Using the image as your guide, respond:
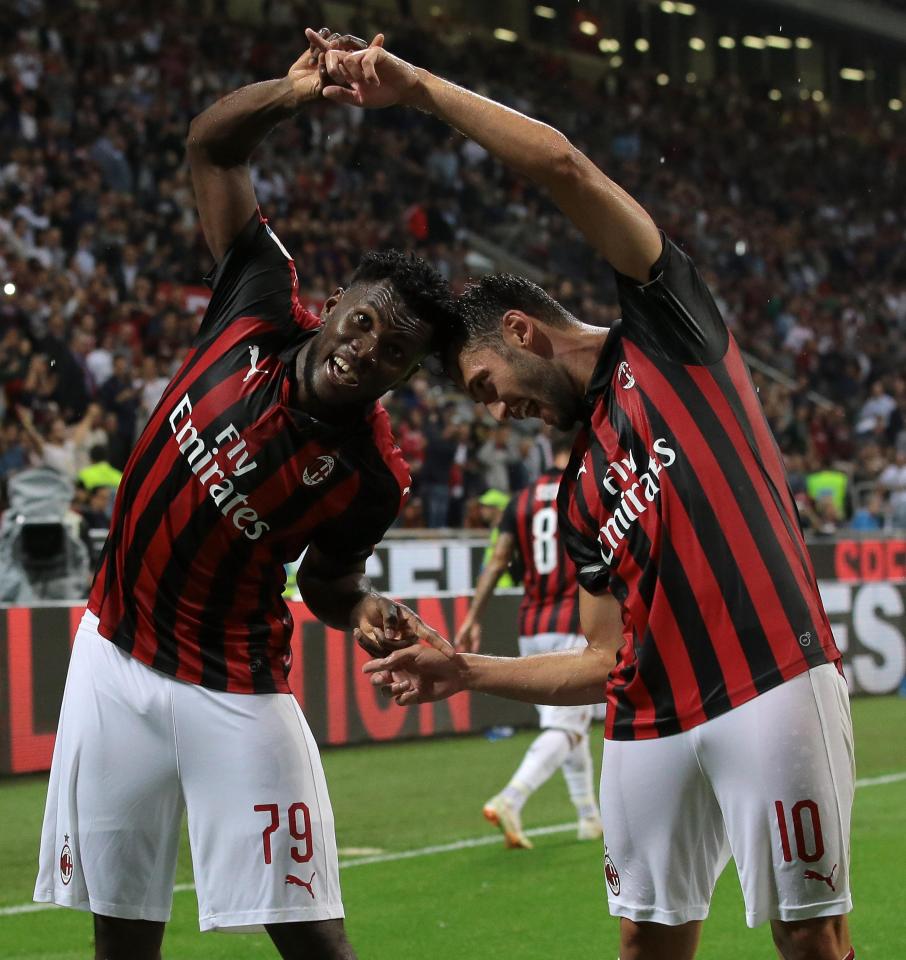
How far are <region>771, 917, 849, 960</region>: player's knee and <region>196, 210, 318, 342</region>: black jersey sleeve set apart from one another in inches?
75.6

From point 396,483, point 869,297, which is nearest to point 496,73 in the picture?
point 869,297

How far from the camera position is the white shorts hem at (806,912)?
10.7 ft

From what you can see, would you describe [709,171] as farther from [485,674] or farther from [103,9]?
[485,674]

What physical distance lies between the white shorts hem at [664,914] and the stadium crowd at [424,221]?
27.4 feet

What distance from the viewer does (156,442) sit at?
3.90m

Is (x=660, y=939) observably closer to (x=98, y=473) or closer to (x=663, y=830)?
(x=663, y=830)

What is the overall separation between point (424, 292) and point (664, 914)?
1.62m

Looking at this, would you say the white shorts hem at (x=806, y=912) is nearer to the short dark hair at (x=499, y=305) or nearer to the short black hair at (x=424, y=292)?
the short dark hair at (x=499, y=305)

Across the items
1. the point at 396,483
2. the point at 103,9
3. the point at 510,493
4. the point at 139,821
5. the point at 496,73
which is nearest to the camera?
the point at 139,821

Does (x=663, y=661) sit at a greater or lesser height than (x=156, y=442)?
lesser

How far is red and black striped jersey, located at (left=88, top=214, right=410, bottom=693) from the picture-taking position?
12.5ft

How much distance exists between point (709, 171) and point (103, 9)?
1335 centimetres

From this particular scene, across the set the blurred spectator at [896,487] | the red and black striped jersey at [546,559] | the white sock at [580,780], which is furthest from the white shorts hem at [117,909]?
the blurred spectator at [896,487]

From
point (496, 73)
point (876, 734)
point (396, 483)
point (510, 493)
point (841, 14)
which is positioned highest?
point (841, 14)
